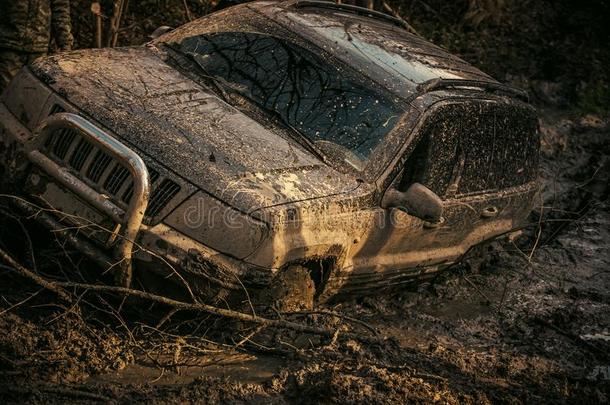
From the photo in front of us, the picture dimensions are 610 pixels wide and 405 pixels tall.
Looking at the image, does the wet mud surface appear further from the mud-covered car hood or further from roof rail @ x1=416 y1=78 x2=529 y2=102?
Result: roof rail @ x1=416 y1=78 x2=529 y2=102

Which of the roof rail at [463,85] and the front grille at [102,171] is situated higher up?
the roof rail at [463,85]

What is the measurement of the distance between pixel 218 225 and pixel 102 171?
0.80 meters

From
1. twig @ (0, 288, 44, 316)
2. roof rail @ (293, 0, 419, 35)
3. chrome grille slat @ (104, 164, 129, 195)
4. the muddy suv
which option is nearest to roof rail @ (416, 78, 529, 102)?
the muddy suv

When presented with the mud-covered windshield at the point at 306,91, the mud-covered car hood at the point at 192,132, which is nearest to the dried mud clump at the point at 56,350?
the mud-covered car hood at the point at 192,132

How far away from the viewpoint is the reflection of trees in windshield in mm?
6176

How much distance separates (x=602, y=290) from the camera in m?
8.24

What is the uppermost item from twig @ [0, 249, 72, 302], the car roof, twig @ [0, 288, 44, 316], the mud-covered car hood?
the car roof

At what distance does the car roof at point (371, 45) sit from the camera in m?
→ 6.57

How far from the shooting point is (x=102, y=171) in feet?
17.9

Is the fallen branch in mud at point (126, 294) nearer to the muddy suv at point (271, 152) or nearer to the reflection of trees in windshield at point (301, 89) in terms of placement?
the muddy suv at point (271, 152)

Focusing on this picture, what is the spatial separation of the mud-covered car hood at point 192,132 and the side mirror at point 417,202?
30cm

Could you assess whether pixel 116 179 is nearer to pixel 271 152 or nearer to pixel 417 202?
pixel 271 152

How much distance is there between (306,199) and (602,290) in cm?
386

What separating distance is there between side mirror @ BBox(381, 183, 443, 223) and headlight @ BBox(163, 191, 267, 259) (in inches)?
44.8
